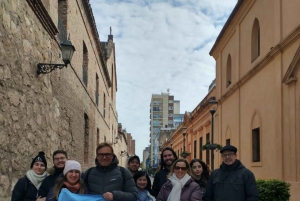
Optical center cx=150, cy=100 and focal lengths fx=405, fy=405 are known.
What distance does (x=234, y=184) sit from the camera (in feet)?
16.4

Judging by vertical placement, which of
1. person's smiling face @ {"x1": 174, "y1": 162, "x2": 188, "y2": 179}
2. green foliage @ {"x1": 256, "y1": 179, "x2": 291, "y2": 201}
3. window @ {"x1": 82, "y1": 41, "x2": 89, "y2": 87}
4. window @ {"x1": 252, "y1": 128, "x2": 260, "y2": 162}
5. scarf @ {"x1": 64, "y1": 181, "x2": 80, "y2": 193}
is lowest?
green foliage @ {"x1": 256, "y1": 179, "x2": 291, "y2": 201}

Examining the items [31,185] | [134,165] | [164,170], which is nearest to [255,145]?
[164,170]

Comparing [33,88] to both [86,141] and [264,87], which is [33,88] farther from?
[86,141]

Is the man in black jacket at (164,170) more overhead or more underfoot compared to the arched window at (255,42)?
more underfoot

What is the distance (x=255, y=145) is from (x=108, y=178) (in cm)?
1078

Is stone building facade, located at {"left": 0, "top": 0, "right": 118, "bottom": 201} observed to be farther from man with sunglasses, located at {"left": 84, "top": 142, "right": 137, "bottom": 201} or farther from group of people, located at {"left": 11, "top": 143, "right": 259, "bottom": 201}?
man with sunglasses, located at {"left": 84, "top": 142, "right": 137, "bottom": 201}

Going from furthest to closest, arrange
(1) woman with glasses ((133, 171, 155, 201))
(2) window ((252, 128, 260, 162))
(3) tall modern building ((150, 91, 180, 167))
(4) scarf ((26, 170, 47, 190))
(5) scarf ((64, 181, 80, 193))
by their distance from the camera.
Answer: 1. (3) tall modern building ((150, 91, 180, 167))
2. (2) window ((252, 128, 260, 162))
3. (1) woman with glasses ((133, 171, 155, 201))
4. (4) scarf ((26, 170, 47, 190))
5. (5) scarf ((64, 181, 80, 193))

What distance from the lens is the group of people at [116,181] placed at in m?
4.25

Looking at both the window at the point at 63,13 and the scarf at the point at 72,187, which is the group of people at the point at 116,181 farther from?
the window at the point at 63,13

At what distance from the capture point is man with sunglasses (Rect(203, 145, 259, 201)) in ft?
16.3

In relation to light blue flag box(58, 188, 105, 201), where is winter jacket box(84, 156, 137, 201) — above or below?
above

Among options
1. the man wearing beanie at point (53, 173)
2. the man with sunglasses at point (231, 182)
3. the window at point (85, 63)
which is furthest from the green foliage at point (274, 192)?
the window at point (85, 63)

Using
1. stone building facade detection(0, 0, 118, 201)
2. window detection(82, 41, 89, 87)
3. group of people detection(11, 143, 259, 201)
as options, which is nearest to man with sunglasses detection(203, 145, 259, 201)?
group of people detection(11, 143, 259, 201)

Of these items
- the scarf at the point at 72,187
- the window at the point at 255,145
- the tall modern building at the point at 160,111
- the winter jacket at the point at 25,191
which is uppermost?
the tall modern building at the point at 160,111
